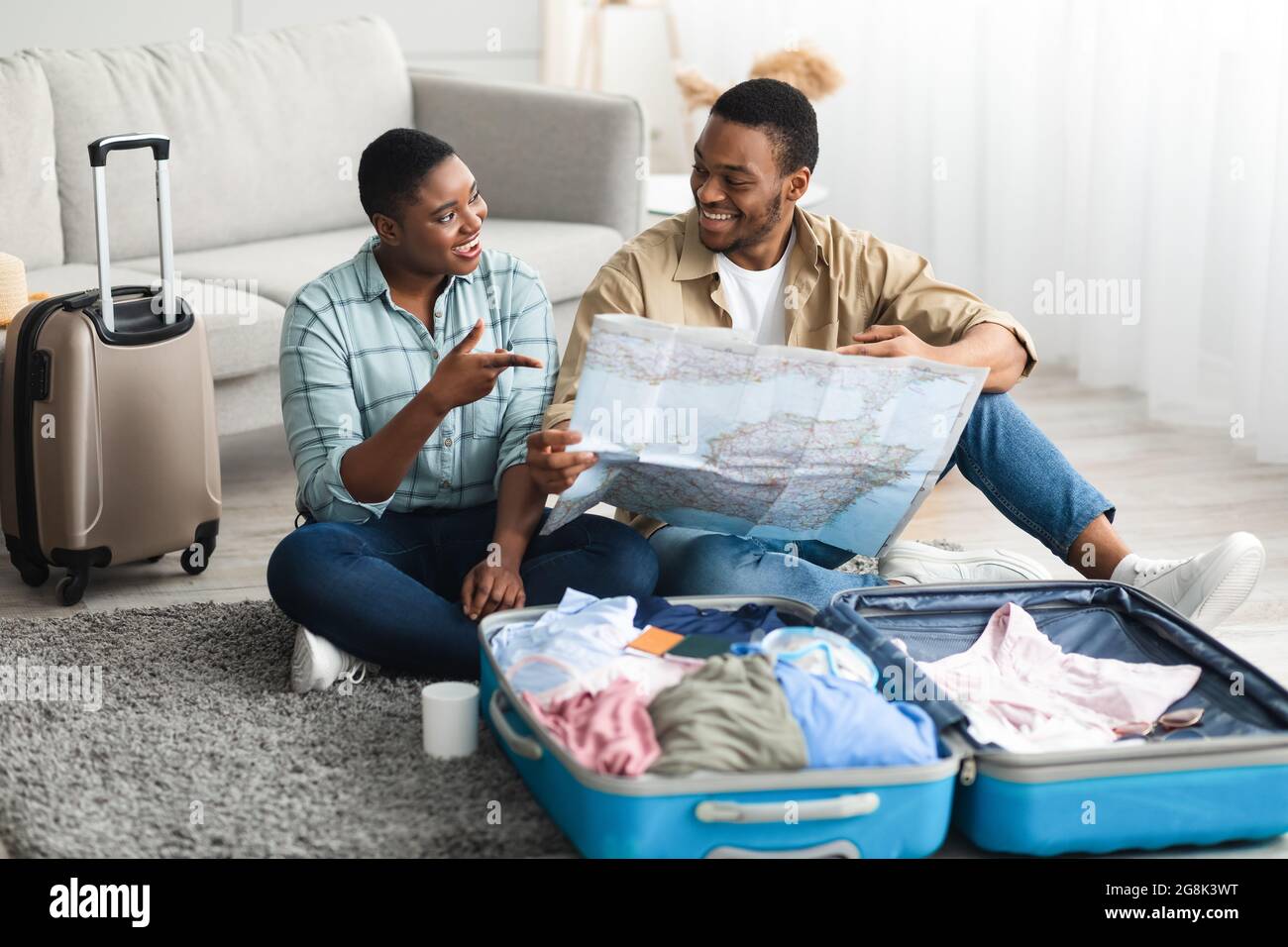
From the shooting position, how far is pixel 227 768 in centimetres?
171

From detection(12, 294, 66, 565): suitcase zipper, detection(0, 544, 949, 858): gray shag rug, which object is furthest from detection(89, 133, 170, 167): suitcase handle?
detection(0, 544, 949, 858): gray shag rug

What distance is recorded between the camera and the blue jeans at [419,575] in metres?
1.88

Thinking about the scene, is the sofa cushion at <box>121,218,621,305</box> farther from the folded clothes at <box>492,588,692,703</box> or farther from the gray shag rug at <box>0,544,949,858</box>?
the folded clothes at <box>492,588,692,703</box>

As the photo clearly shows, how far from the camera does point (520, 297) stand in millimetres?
2041

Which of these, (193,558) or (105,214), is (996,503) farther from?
(105,214)

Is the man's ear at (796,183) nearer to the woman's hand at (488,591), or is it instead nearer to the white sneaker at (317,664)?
the woman's hand at (488,591)

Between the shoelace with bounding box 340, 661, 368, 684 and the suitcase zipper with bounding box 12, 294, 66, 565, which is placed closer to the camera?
the shoelace with bounding box 340, 661, 368, 684

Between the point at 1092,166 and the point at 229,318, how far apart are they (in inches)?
79.3

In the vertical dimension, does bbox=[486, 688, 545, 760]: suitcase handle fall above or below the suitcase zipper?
below

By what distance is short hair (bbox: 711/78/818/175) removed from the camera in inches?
78.6

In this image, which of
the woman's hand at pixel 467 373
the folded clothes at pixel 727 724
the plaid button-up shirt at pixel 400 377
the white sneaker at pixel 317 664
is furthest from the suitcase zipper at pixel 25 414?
the folded clothes at pixel 727 724

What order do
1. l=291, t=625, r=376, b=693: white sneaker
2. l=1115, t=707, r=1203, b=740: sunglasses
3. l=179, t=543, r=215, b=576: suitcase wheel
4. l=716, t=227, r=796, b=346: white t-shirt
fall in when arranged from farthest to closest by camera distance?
l=179, t=543, r=215, b=576: suitcase wheel → l=716, t=227, r=796, b=346: white t-shirt → l=291, t=625, r=376, b=693: white sneaker → l=1115, t=707, r=1203, b=740: sunglasses

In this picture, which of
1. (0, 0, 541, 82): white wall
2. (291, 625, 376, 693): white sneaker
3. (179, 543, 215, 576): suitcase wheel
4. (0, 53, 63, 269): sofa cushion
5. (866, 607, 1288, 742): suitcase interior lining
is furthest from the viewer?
(0, 0, 541, 82): white wall

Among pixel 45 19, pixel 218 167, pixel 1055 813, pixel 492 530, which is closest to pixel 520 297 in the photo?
pixel 492 530
